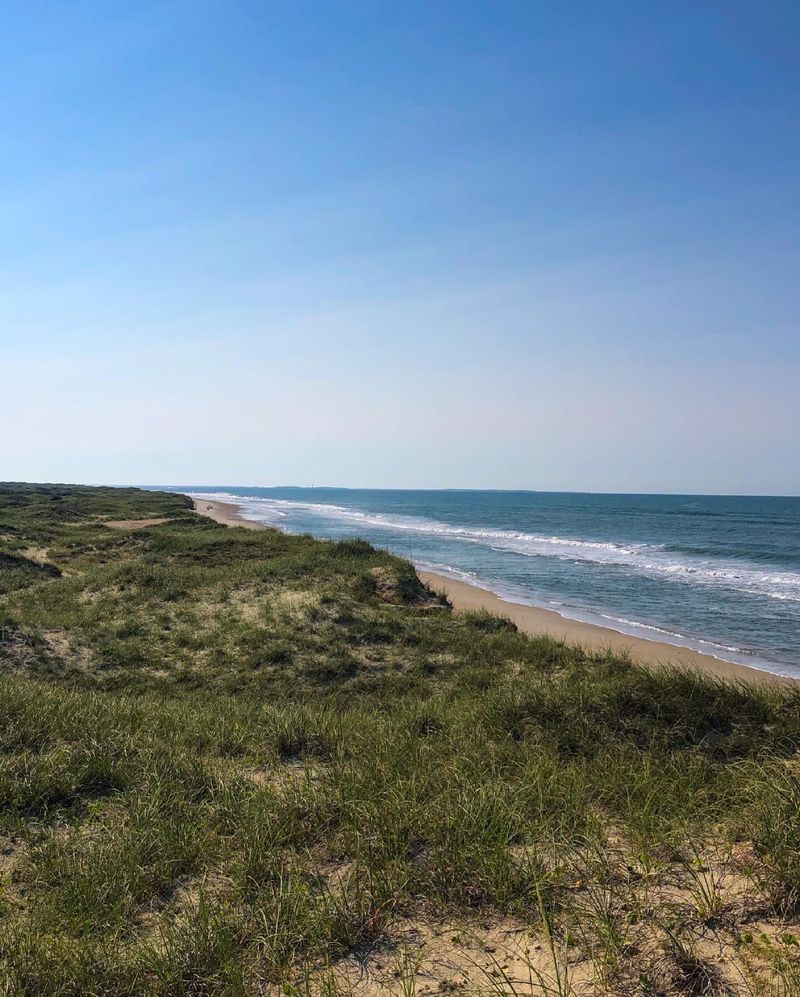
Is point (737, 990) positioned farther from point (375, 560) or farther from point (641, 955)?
point (375, 560)

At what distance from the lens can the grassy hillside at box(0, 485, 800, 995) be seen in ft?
10.9

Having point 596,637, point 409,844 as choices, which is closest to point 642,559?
point 596,637

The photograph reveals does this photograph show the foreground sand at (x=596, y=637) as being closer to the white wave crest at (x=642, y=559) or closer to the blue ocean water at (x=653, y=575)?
the blue ocean water at (x=653, y=575)

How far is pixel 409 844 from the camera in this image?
4.44 meters

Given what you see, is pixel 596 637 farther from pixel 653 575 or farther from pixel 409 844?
pixel 653 575

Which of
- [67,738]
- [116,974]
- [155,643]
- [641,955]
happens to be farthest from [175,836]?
[155,643]

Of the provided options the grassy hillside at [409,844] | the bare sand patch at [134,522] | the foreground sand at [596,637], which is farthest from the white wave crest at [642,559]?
the grassy hillside at [409,844]

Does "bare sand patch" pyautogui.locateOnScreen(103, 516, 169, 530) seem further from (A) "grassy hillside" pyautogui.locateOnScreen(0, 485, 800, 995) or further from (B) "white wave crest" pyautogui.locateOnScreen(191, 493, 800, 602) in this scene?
(A) "grassy hillside" pyautogui.locateOnScreen(0, 485, 800, 995)

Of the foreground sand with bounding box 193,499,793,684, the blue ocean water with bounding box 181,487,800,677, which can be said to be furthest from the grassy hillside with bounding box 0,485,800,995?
the blue ocean water with bounding box 181,487,800,677

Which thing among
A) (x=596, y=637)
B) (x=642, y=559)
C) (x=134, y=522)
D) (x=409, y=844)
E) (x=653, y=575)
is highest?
(x=409, y=844)

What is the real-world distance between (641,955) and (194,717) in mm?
5899

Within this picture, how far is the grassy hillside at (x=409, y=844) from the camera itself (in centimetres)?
334

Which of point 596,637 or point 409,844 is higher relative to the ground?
point 409,844

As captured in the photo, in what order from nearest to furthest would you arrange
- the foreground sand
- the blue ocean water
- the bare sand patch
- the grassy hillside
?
the grassy hillside → the foreground sand → the blue ocean water → the bare sand patch
